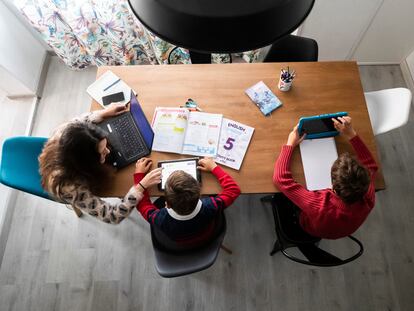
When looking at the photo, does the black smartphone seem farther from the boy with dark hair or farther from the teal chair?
the boy with dark hair

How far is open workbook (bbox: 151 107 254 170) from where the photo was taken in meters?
1.57

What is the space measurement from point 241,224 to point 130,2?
1.84m

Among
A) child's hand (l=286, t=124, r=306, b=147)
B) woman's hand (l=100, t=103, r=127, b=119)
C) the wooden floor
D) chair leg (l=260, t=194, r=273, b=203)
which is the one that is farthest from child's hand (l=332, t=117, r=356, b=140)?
woman's hand (l=100, t=103, r=127, b=119)

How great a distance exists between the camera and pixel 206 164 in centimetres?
150

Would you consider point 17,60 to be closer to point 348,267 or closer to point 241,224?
point 241,224

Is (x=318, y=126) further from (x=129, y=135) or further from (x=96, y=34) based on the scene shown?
(x=96, y=34)

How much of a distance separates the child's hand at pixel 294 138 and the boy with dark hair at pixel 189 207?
0.37 meters

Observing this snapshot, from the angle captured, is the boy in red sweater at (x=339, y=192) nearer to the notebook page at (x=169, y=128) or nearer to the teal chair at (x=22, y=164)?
the notebook page at (x=169, y=128)

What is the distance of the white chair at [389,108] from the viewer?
5.48ft

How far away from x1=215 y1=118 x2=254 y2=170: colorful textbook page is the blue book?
0.16m

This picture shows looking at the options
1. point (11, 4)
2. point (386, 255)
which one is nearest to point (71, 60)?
point (11, 4)

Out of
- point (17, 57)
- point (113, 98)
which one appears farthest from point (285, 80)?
point (17, 57)

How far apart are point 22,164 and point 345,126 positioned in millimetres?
1737

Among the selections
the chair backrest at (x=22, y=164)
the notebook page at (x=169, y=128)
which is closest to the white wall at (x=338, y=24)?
the notebook page at (x=169, y=128)
